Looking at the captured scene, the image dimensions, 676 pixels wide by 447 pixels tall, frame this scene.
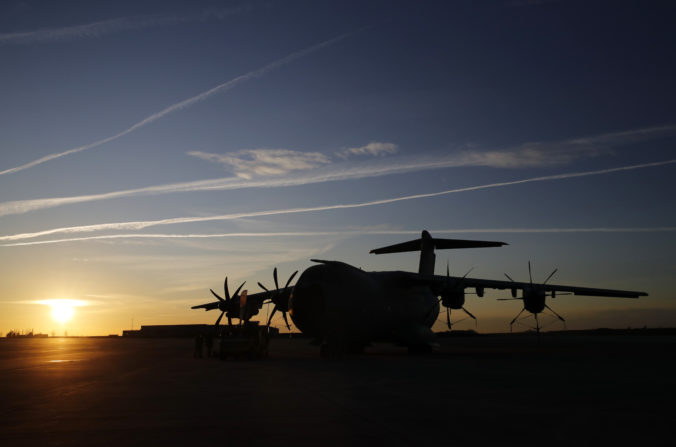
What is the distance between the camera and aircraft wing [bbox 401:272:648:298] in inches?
1294

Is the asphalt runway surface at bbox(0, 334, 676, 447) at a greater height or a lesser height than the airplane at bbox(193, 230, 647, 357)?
lesser

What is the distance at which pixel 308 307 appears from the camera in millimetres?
29188

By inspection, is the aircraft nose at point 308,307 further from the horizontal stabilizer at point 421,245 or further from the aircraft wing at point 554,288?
the horizontal stabilizer at point 421,245

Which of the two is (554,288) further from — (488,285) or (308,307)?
(308,307)

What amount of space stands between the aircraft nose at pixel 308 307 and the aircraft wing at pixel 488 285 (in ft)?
21.9

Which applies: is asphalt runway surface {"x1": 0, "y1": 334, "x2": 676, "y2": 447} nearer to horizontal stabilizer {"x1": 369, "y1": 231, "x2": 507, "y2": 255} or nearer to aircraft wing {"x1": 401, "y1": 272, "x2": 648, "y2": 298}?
aircraft wing {"x1": 401, "y1": 272, "x2": 648, "y2": 298}

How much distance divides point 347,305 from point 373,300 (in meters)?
2.10

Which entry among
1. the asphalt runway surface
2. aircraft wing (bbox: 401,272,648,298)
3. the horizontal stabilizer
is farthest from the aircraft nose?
the horizontal stabilizer

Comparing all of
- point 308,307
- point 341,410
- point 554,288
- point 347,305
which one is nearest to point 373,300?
point 347,305

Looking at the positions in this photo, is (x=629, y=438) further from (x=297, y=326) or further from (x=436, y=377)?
(x=297, y=326)

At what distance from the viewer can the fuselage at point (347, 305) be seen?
94.8 ft

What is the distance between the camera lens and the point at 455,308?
109ft

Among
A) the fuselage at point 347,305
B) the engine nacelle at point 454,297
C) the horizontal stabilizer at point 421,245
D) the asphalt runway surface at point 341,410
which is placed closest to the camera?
the asphalt runway surface at point 341,410

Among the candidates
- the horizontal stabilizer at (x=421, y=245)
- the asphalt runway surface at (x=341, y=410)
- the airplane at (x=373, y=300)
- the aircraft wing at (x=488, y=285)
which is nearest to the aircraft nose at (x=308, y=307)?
the airplane at (x=373, y=300)
